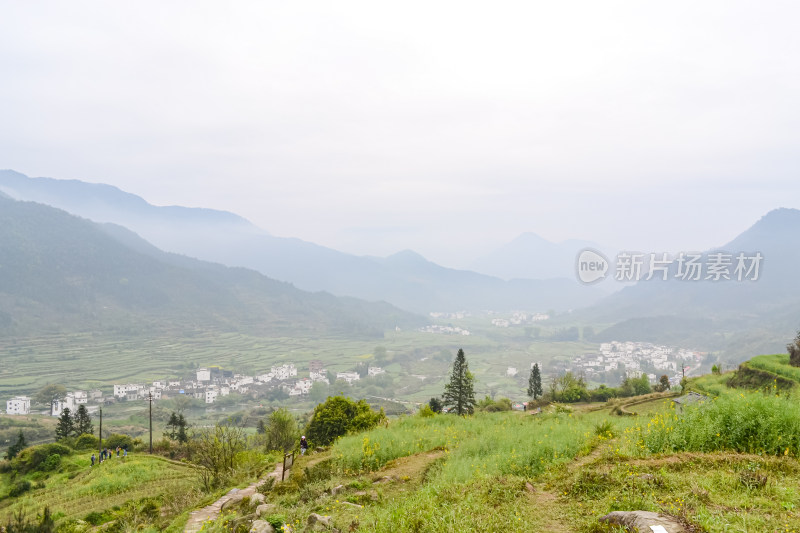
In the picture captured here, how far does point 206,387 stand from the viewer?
12988cm

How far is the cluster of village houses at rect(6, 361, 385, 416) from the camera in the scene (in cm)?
9906

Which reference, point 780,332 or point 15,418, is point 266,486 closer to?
point 15,418

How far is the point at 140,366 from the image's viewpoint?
498ft

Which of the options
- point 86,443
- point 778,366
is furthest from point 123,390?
point 778,366

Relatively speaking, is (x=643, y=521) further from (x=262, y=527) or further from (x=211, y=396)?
(x=211, y=396)

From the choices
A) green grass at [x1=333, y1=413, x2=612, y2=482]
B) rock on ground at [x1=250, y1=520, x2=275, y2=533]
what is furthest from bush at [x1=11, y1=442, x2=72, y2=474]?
rock on ground at [x1=250, y1=520, x2=275, y2=533]

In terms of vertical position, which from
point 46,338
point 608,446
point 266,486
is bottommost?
point 46,338

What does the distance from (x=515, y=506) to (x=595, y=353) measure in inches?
8528

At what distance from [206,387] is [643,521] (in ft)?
475

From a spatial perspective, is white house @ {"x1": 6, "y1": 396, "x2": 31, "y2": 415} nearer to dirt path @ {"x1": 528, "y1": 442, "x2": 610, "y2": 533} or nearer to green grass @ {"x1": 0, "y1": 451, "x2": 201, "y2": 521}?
green grass @ {"x1": 0, "y1": 451, "x2": 201, "y2": 521}

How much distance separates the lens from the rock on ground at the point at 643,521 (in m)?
5.17

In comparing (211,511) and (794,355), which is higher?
(794,355)

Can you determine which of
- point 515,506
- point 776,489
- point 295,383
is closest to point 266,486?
point 515,506

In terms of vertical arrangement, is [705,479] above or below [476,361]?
above
